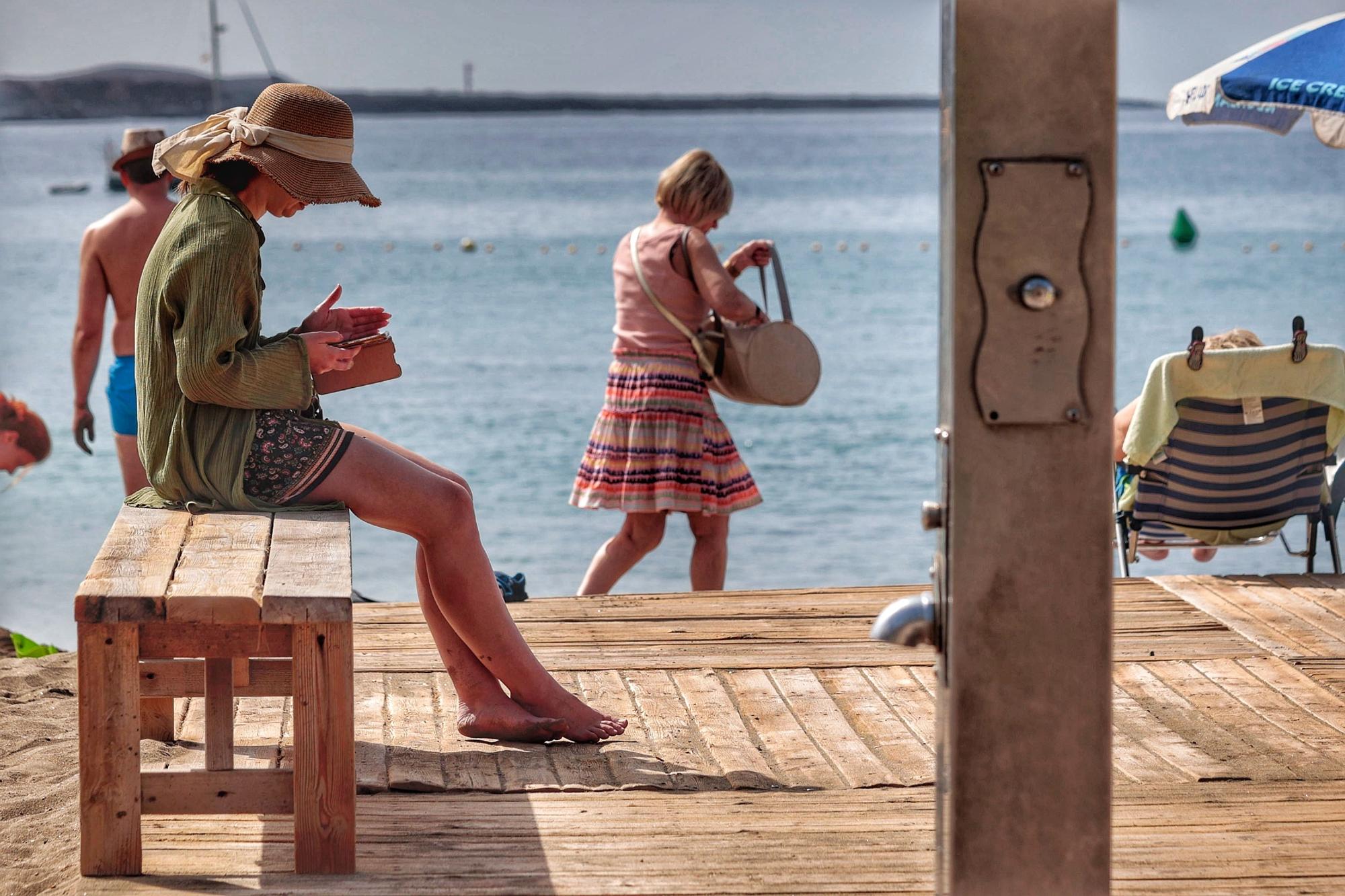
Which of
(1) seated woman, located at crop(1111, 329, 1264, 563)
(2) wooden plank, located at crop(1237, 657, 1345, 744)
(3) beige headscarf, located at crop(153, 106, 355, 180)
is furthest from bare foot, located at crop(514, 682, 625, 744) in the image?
(1) seated woman, located at crop(1111, 329, 1264, 563)

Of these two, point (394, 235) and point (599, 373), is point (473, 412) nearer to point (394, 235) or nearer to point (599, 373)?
point (599, 373)

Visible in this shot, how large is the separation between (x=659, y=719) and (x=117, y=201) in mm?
55506

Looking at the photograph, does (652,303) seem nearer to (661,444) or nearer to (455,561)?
(661,444)

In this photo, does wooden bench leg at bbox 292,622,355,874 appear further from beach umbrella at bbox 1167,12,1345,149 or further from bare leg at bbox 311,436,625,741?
beach umbrella at bbox 1167,12,1345,149

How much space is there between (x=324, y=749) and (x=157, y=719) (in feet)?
3.42

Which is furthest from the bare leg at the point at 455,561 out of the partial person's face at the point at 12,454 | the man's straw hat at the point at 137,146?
the partial person's face at the point at 12,454

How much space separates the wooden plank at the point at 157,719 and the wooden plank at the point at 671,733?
3.49ft

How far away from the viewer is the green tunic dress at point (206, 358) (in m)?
3.18

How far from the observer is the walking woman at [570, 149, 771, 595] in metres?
5.21

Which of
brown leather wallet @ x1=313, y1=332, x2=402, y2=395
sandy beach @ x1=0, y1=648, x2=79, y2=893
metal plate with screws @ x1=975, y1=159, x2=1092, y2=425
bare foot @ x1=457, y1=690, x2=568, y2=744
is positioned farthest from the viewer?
bare foot @ x1=457, y1=690, x2=568, y2=744

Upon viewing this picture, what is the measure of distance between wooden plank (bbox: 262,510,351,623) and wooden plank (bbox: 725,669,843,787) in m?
1.07

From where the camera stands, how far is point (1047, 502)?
2.08 meters

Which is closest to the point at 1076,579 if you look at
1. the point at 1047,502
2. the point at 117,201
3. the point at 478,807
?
the point at 1047,502

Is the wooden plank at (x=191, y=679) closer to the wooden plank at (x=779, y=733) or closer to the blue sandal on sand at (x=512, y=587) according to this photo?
the wooden plank at (x=779, y=733)
